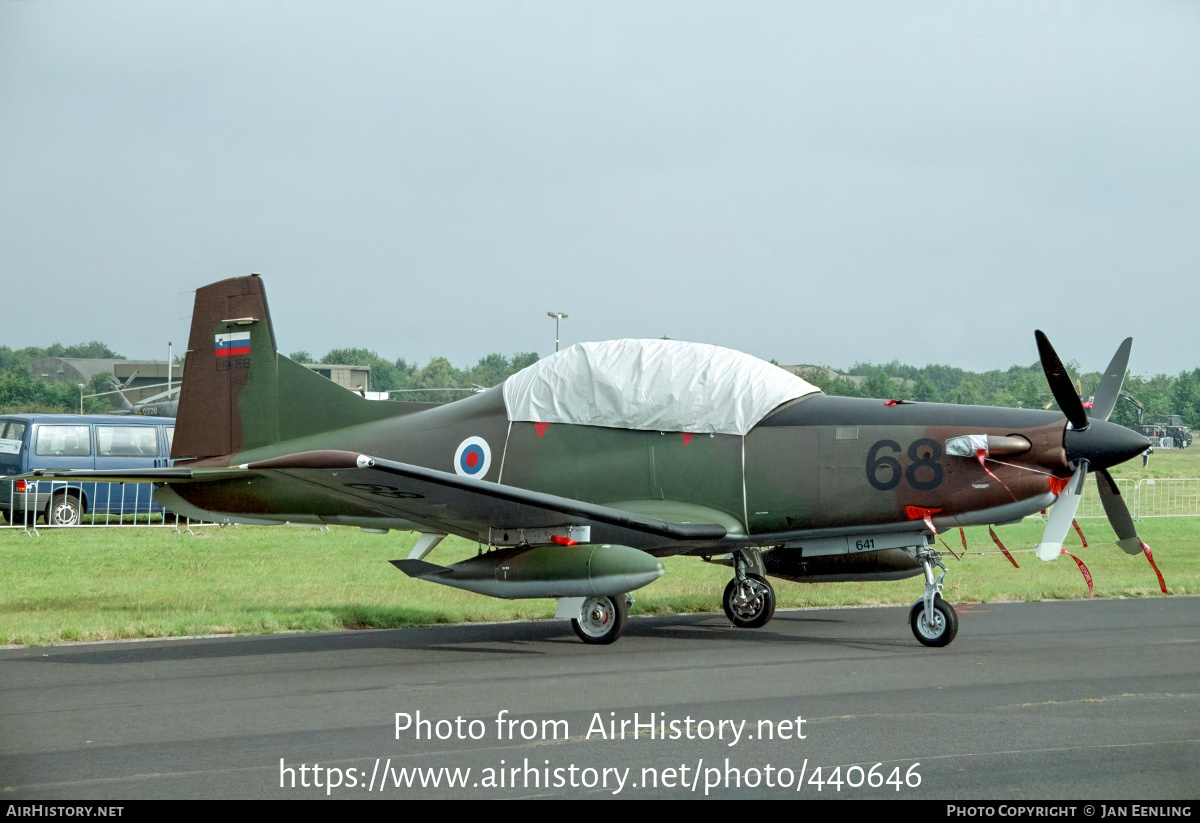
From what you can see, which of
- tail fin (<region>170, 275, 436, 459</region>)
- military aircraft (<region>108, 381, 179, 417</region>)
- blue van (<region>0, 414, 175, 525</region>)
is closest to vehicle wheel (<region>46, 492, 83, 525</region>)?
blue van (<region>0, 414, 175, 525</region>)

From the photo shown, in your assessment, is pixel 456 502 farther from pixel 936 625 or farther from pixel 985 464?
pixel 985 464

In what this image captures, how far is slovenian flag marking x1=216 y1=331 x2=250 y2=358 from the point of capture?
39.7ft

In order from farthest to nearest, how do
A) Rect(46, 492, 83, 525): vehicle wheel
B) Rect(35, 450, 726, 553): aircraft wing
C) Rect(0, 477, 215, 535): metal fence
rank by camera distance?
Rect(46, 492, 83, 525): vehicle wheel < Rect(0, 477, 215, 535): metal fence < Rect(35, 450, 726, 553): aircraft wing

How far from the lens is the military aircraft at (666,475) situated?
9.06 metres

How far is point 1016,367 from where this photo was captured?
3477 inches

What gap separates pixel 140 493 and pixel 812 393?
18.9 meters

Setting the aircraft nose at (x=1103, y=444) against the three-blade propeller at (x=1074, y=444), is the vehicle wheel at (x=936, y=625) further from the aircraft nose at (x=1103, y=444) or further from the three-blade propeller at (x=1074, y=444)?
the aircraft nose at (x=1103, y=444)

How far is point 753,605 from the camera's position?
35.9 ft

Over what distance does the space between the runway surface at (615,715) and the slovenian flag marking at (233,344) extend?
3.53m

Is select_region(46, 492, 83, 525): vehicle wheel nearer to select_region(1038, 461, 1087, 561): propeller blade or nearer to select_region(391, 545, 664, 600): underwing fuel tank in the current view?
select_region(391, 545, 664, 600): underwing fuel tank

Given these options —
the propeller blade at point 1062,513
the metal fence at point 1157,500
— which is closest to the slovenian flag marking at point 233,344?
the propeller blade at point 1062,513

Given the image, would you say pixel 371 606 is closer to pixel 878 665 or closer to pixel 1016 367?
pixel 878 665

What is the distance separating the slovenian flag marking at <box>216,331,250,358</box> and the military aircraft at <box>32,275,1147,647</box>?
1066mm

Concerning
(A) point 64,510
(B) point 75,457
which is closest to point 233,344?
(A) point 64,510
